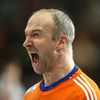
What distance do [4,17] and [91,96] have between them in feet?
15.9

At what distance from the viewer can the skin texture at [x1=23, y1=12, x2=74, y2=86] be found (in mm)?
3973

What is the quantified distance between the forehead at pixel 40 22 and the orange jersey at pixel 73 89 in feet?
1.26

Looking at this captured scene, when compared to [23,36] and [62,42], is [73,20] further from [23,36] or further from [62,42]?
[62,42]

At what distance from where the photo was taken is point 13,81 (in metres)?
7.09

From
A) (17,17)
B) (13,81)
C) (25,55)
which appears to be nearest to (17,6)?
(17,17)

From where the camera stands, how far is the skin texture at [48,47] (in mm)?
3973

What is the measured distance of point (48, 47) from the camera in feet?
13.1

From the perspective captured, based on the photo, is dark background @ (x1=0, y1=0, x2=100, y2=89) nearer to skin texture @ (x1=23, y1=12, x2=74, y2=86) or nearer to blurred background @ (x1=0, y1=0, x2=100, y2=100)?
blurred background @ (x1=0, y1=0, x2=100, y2=100)

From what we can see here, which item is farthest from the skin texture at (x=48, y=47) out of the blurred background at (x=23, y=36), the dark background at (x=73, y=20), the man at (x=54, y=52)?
the dark background at (x=73, y=20)

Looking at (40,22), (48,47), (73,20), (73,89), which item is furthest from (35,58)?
(73,20)

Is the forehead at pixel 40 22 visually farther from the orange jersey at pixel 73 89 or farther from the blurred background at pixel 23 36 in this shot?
the blurred background at pixel 23 36

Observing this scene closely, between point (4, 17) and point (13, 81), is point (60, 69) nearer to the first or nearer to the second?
point (13, 81)

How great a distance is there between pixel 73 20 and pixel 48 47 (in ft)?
14.0

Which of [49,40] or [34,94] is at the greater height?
[49,40]
